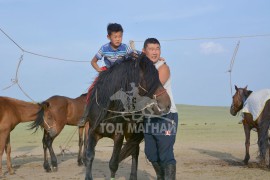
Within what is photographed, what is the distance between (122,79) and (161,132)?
2.90ft

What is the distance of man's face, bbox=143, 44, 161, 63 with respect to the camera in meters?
5.65

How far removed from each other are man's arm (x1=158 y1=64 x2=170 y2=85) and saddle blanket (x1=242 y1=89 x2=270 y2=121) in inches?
214

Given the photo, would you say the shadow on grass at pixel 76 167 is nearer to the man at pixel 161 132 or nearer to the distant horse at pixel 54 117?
the distant horse at pixel 54 117

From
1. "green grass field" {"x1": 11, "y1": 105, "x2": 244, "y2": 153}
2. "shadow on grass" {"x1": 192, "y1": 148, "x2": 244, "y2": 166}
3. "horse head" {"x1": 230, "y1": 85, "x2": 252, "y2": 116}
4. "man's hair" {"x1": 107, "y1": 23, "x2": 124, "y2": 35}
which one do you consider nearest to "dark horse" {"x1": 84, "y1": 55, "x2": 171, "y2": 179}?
"man's hair" {"x1": 107, "y1": 23, "x2": 124, "y2": 35}

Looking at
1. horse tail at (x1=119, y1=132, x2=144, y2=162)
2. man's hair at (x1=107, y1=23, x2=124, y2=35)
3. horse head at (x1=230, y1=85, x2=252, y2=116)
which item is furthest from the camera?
horse head at (x1=230, y1=85, x2=252, y2=116)

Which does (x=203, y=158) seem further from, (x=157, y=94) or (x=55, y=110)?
(x=157, y=94)

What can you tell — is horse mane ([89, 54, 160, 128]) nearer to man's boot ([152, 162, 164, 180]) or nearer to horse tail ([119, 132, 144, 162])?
horse tail ([119, 132, 144, 162])

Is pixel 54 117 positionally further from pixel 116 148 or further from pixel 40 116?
pixel 116 148

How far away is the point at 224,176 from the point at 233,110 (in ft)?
13.1

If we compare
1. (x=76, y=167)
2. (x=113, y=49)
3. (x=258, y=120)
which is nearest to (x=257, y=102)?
(x=258, y=120)

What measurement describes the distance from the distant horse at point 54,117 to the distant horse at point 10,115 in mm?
241

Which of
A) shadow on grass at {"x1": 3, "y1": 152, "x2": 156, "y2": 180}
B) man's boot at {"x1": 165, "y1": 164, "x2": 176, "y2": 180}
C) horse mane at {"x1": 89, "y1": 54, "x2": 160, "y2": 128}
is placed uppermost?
horse mane at {"x1": 89, "y1": 54, "x2": 160, "y2": 128}

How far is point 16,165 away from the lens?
11516 millimetres

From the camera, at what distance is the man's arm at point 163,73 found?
5551mm
